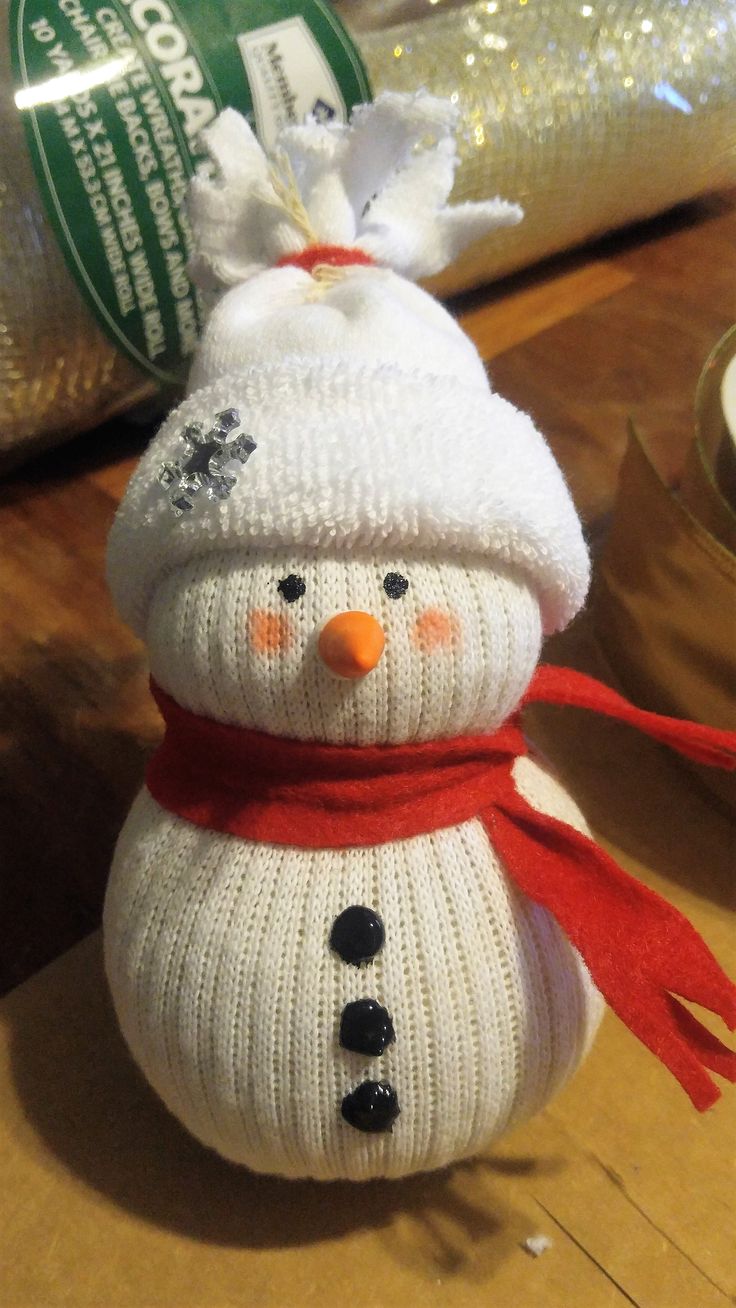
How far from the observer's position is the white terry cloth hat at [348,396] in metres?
0.25

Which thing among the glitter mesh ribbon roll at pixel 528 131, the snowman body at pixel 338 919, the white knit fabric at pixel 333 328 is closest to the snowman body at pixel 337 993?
the snowman body at pixel 338 919

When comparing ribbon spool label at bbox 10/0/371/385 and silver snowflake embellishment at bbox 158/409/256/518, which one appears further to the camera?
ribbon spool label at bbox 10/0/371/385

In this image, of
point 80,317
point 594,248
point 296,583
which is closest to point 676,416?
point 594,248

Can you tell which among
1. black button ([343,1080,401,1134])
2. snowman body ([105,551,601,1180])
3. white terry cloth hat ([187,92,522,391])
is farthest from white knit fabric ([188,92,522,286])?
black button ([343,1080,401,1134])

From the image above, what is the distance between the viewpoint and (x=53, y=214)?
0.51m

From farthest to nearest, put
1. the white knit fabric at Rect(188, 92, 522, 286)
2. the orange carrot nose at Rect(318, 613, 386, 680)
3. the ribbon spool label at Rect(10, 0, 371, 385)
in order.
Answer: the ribbon spool label at Rect(10, 0, 371, 385), the white knit fabric at Rect(188, 92, 522, 286), the orange carrot nose at Rect(318, 613, 386, 680)

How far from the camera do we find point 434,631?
0.26 meters

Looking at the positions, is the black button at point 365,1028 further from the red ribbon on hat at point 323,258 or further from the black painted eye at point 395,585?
the red ribbon on hat at point 323,258

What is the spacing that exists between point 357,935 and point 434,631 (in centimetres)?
8

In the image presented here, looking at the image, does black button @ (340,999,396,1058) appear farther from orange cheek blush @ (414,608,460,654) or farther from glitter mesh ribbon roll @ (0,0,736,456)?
glitter mesh ribbon roll @ (0,0,736,456)

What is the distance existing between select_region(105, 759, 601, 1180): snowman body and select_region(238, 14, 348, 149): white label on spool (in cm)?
43

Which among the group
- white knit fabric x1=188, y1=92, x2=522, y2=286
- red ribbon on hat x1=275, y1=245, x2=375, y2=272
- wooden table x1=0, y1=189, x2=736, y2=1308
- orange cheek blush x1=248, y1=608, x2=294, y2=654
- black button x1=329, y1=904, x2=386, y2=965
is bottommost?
wooden table x1=0, y1=189, x2=736, y2=1308

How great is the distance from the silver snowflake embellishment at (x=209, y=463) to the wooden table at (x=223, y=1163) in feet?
0.70

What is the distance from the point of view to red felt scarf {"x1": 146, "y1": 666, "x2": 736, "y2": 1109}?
0.90ft
